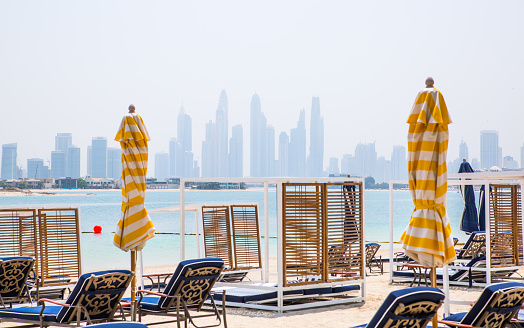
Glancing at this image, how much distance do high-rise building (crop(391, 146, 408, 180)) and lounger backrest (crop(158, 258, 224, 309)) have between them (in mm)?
144875

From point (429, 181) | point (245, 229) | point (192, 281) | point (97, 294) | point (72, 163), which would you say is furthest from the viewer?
point (72, 163)

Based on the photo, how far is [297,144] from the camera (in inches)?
6998

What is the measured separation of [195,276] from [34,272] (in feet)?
11.6

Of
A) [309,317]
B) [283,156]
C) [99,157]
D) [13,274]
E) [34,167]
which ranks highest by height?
[283,156]

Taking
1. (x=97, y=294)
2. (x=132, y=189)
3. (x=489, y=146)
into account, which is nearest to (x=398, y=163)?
(x=489, y=146)

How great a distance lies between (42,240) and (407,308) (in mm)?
6892

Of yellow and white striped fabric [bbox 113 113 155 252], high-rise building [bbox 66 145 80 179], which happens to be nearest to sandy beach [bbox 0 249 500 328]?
yellow and white striped fabric [bbox 113 113 155 252]

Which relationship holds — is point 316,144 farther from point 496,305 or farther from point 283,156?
point 496,305

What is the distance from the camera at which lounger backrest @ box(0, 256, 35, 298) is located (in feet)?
26.2

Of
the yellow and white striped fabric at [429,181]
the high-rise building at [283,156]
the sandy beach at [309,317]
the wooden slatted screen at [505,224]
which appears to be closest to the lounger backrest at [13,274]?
the sandy beach at [309,317]

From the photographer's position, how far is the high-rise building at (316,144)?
167750 mm

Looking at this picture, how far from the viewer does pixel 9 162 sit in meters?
142

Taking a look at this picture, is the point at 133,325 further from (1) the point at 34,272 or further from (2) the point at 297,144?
(2) the point at 297,144

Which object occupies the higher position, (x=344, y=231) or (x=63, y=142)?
(x=63, y=142)
